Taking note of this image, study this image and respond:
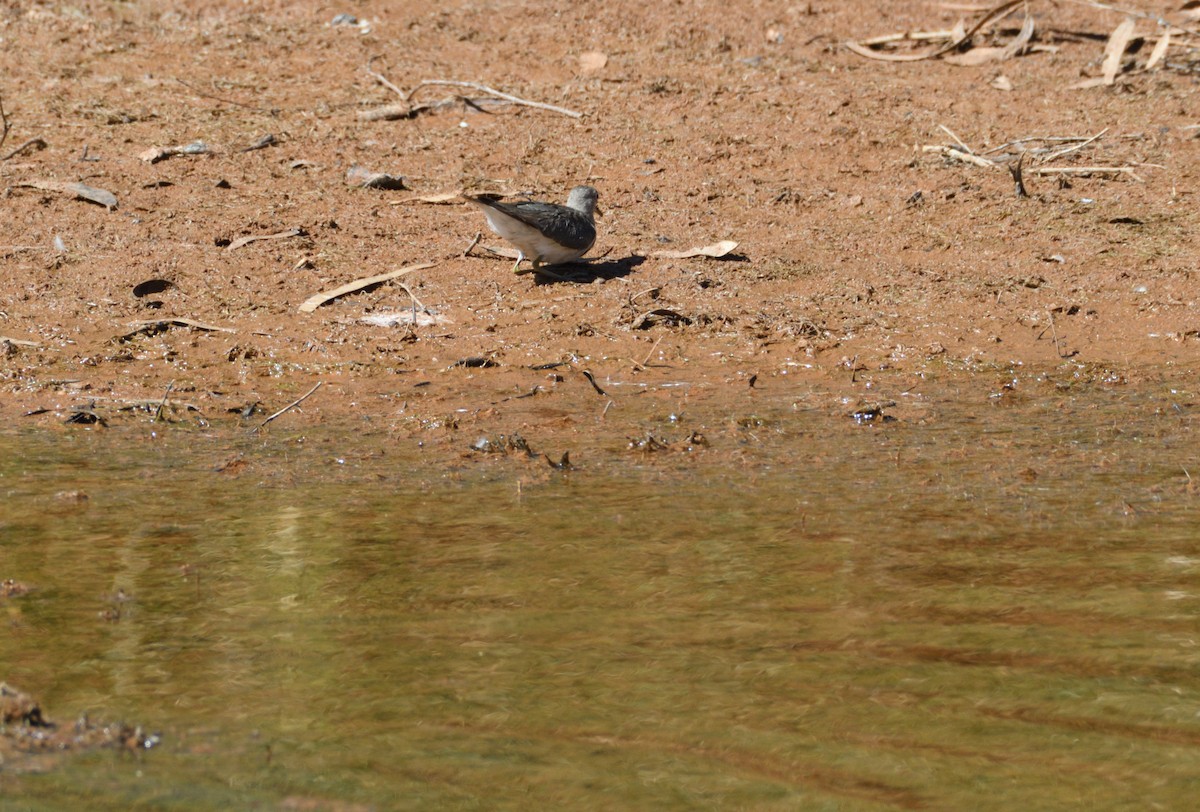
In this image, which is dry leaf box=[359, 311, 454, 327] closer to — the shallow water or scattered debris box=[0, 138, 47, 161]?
the shallow water

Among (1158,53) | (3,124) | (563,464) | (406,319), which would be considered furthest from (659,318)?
(1158,53)

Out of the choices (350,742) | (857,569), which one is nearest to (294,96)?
(857,569)

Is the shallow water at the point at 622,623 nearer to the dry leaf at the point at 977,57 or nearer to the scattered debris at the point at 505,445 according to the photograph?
the scattered debris at the point at 505,445

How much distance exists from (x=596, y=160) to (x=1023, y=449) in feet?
14.2

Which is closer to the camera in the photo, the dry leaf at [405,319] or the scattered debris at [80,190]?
the dry leaf at [405,319]

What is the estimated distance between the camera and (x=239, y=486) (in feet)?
15.6

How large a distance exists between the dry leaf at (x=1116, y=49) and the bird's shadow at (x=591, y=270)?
4145 mm

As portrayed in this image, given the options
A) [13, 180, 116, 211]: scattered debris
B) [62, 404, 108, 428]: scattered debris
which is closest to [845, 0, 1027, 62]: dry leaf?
[13, 180, 116, 211]: scattered debris

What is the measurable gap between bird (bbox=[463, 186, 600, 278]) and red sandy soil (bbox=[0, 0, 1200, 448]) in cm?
22

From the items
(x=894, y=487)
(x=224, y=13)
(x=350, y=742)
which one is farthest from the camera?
(x=224, y=13)

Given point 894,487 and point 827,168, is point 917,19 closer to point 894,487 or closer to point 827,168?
point 827,168

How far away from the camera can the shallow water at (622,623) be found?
266 cm

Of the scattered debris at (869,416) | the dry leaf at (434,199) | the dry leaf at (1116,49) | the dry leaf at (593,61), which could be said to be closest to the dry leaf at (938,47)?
the dry leaf at (1116,49)

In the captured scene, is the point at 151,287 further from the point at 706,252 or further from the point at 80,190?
the point at 706,252
